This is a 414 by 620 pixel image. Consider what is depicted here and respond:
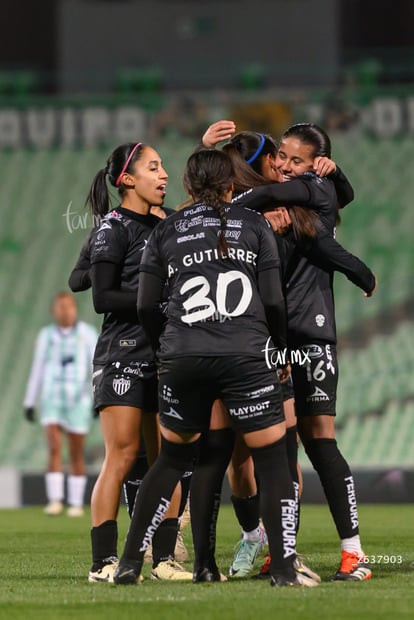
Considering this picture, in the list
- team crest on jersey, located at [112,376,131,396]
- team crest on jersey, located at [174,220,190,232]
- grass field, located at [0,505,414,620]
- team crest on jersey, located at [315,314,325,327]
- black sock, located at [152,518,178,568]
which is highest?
team crest on jersey, located at [174,220,190,232]

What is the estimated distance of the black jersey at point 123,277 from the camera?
621cm

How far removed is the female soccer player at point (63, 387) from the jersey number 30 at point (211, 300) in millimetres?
7113

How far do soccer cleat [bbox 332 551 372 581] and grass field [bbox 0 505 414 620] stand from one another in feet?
0.34

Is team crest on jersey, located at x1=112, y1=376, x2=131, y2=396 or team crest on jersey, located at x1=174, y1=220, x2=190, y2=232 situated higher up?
team crest on jersey, located at x1=174, y1=220, x2=190, y2=232

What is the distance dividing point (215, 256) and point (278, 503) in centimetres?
110

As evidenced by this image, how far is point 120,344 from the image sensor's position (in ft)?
20.7

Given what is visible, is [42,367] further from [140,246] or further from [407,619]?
[407,619]

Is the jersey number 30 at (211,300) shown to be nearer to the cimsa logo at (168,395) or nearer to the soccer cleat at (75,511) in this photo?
the cimsa logo at (168,395)

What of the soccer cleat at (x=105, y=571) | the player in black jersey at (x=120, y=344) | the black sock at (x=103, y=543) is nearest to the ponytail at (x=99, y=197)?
the player in black jersey at (x=120, y=344)

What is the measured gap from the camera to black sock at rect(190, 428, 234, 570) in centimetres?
584

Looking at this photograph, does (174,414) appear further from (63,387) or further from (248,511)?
(63,387)

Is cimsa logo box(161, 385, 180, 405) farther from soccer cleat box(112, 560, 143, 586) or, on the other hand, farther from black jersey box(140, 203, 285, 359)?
soccer cleat box(112, 560, 143, 586)

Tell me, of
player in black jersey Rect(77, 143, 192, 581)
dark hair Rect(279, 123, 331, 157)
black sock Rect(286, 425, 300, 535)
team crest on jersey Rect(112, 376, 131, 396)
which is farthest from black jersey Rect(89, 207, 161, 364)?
dark hair Rect(279, 123, 331, 157)

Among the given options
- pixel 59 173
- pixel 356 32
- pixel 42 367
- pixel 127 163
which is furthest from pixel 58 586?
pixel 356 32
